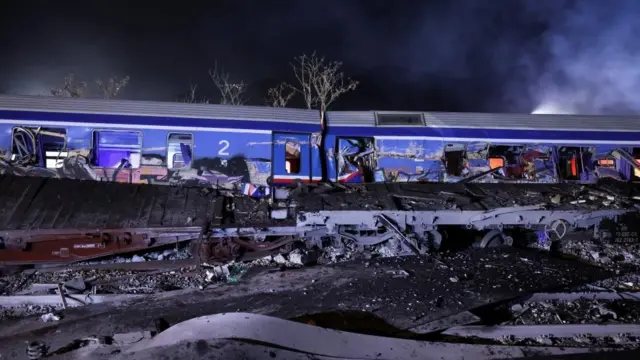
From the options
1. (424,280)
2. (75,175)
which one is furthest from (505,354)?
(75,175)

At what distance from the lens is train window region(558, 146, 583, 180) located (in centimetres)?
1148

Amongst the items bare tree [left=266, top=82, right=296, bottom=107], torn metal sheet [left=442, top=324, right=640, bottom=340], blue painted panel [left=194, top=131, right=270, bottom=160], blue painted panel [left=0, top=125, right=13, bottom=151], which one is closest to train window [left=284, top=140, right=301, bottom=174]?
blue painted panel [left=194, top=131, right=270, bottom=160]

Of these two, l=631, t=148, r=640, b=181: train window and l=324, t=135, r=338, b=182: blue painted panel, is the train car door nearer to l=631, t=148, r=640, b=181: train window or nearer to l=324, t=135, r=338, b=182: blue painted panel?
l=324, t=135, r=338, b=182: blue painted panel

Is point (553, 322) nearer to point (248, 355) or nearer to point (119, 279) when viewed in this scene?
point (248, 355)

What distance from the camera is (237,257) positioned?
27.4 feet

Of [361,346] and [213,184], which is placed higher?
[213,184]

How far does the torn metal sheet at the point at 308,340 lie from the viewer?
13.4ft

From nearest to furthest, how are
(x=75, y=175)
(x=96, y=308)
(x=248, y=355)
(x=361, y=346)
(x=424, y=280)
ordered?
(x=248, y=355) → (x=361, y=346) → (x=96, y=308) → (x=424, y=280) → (x=75, y=175)

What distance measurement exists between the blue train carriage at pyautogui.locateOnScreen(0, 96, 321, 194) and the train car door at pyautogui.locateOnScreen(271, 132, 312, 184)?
2 cm

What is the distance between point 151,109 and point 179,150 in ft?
3.61

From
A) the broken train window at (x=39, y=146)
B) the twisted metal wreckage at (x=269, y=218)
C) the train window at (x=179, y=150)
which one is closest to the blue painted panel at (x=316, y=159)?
the twisted metal wreckage at (x=269, y=218)

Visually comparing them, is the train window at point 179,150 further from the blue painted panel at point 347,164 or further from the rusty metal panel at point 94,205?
the blue painted panel at point 347,164

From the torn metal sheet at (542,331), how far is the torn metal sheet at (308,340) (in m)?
0.46

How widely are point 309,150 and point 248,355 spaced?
7.30 meters
